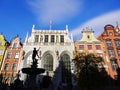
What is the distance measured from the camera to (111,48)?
31953 mm

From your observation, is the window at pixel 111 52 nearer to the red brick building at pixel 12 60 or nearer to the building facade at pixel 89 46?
the building facade at pixel 89 46

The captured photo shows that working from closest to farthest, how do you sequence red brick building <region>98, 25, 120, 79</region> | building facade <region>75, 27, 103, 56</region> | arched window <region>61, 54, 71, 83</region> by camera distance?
red brick building <region>98, 25, 120, 79</region> → arched window <region>61, 54, 71, 83</region> → building facade <region>75, 27, 103, 56</region>

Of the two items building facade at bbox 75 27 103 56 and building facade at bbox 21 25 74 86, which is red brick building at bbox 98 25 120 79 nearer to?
building facade at bbox 75 27 103 56

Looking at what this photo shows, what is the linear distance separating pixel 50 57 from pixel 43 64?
98.7 inches

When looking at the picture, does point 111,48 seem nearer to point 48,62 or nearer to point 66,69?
point 66,69

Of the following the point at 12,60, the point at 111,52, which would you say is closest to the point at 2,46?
the point at 12,60

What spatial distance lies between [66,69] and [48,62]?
4809mm

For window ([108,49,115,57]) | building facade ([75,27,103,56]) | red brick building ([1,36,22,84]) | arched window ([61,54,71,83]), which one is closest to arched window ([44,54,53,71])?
arched window ([61,54,71,83])

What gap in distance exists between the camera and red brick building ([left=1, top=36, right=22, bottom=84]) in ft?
97.9

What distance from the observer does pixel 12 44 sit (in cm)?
3403

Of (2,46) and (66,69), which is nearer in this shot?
(66,69)

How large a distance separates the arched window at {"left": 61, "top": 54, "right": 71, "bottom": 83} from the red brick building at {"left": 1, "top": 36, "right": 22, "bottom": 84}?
1088 cm

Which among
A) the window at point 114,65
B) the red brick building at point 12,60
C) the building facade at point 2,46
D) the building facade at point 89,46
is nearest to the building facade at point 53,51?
the building facade at point 89,46

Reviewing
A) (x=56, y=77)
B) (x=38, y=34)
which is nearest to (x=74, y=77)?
(x=56, y=77)
